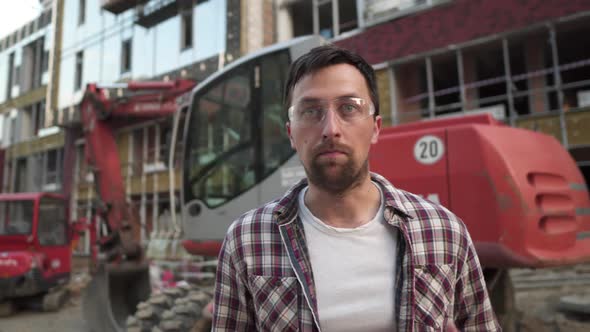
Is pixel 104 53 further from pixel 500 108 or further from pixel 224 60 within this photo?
pixel 500 108

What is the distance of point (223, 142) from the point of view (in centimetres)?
468

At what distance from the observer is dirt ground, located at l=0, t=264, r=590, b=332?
5.56 meters

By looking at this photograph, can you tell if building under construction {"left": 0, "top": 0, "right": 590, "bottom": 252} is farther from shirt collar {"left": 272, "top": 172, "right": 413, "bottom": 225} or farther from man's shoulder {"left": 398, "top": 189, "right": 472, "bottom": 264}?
man's shoulder {"left": 398, "top": 189, "right": 472, "bottom": 264}

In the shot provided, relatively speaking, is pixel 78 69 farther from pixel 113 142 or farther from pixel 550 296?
pixel 550 296

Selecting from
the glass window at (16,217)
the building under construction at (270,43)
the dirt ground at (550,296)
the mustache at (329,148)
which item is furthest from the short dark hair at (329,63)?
the glass window at (16,217)

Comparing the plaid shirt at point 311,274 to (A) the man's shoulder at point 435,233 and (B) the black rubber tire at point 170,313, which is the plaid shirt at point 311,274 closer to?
(A) the man's shoulder at point 435,233

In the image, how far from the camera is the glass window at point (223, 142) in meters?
4.50

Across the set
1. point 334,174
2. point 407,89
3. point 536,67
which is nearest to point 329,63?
point 334,174

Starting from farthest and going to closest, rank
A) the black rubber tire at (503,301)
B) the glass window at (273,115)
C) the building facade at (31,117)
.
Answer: the building facade at (31,117), the glass window at (273,115), the black rubber tire at (503,301)

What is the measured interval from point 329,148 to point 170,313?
4.16 meters

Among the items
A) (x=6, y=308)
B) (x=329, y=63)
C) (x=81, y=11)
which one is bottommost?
(x=6, y=308)

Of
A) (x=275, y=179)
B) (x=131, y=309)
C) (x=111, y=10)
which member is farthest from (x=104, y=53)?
(x=275, y=179)

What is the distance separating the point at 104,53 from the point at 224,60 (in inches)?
320

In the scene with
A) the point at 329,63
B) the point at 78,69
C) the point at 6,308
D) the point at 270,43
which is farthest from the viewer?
the point at 78,69
